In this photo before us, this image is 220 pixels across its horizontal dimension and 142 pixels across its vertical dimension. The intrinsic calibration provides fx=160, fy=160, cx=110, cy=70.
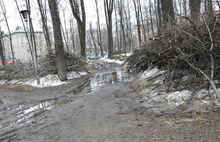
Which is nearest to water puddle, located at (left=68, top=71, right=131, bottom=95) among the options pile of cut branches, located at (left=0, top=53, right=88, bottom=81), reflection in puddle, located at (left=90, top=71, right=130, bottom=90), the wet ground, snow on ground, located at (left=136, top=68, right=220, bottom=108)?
reflection in puddle, located at (left=90, top=71, right=130, bottom=90)

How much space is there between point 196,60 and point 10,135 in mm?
5784

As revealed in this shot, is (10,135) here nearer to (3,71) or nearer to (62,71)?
(62,71)

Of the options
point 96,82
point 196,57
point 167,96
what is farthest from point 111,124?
point 96,82

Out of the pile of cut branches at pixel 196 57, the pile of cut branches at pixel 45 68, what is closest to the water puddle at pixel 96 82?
the pile of cut branches at pixel 45 68

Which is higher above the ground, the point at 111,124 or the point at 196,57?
the point at 196,57

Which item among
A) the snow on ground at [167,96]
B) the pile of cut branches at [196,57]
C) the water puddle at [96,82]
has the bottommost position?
the water puddle at [96,82]

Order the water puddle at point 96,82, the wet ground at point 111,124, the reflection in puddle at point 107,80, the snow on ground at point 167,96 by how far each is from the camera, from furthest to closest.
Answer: the reflection in puddle at point 107,80 < the water puddle at point 96,82 < the snow on ground at point 167,96 < the wet ground at point 111,124

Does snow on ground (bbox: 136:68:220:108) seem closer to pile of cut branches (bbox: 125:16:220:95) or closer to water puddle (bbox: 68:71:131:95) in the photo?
pile of cut branches (bbox: 125:16:220:95)

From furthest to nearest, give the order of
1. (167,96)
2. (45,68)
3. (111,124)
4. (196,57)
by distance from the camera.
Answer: (45,68), (196,57), (167,96), (111,124)

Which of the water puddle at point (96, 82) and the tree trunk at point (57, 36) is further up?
the tree trunk at point (57, 36)

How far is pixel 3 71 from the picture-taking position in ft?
52.5

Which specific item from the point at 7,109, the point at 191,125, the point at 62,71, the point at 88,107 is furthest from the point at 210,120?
the point at 62,71

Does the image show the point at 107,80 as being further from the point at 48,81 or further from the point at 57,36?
the point at 57,36

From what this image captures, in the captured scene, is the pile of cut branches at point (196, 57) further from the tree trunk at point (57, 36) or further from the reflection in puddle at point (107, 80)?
the tree trunk at point (57, 36)
